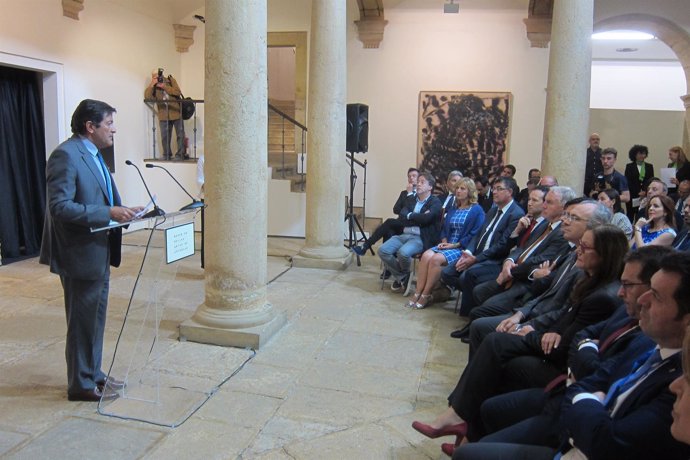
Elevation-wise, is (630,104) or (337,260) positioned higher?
(630,104)

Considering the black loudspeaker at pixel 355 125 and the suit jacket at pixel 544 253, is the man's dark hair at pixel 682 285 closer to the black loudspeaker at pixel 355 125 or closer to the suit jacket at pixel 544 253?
the suit jacket at pixel 544 253

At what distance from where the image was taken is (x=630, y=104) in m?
13.2

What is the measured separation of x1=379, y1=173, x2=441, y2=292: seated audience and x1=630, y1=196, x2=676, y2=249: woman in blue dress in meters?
1.80

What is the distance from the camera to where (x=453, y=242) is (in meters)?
5.14

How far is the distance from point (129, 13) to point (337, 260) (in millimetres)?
5195

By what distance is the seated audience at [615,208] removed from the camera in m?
4.35

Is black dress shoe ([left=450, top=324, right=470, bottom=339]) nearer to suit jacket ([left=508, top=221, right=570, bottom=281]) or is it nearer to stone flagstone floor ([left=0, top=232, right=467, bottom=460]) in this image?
stone flagstone floor ([left=0, top=232, right=467, bottom=460])

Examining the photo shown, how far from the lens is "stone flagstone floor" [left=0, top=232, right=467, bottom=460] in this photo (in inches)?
104

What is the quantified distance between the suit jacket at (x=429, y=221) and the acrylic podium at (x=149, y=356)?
8.80 feet

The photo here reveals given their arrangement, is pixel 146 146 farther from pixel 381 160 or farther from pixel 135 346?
pixel 135 346

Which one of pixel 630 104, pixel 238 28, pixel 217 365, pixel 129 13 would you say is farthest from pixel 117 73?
pixel 630 104

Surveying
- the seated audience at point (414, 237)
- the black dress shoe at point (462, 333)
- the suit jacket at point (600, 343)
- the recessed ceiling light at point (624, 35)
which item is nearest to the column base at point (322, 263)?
the seated audience at point (414, 237)

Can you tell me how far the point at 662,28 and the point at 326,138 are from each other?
22.1 ft

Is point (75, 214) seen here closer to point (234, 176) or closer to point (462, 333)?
point (234, 176)
